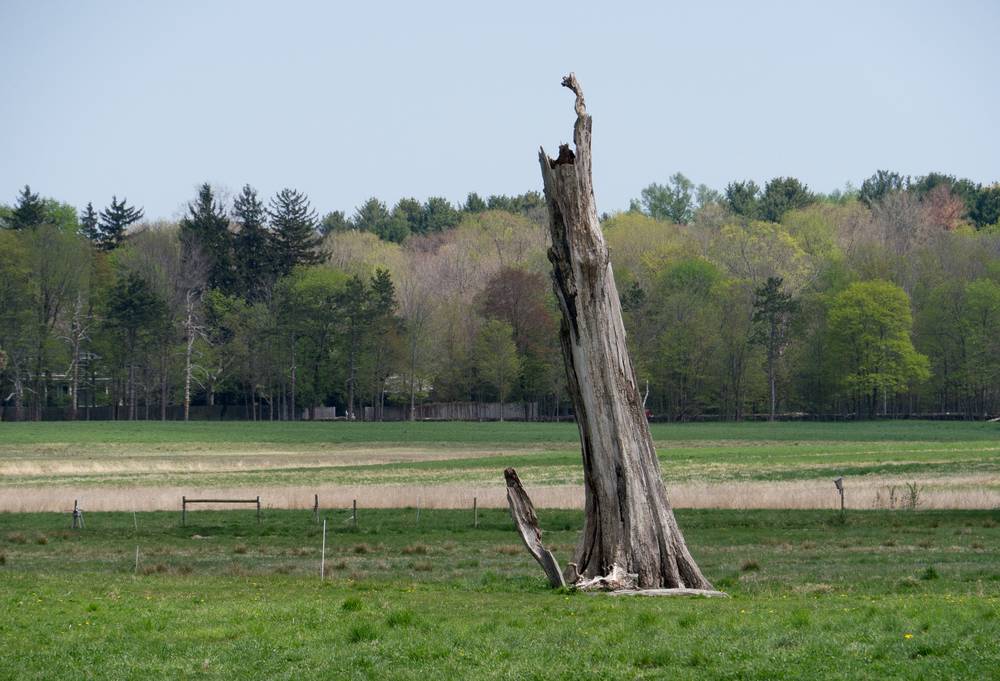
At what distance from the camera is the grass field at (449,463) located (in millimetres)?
46844

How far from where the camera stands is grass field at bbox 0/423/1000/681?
45.2 feet

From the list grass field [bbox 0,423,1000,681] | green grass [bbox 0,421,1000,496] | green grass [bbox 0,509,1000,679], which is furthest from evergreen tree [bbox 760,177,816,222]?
green grass [bbox 0,509,1000,679]

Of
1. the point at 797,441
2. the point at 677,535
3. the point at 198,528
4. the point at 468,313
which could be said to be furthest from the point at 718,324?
the point at 677,535

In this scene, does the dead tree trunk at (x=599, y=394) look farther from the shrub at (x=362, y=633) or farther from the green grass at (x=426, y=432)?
the green grass at (x=426, y=432)

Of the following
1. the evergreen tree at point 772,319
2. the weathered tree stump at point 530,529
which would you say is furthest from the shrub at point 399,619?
the evergreen tree at point 772,319

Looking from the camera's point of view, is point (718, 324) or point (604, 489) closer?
point (604, 489)

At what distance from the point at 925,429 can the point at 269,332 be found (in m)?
64.6

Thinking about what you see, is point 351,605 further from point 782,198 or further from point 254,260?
point 782,198

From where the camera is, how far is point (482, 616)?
54.4 feet

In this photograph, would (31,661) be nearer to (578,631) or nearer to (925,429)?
(578,631)

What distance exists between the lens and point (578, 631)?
595 inches

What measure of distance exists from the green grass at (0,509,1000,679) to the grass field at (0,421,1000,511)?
51.8 feet

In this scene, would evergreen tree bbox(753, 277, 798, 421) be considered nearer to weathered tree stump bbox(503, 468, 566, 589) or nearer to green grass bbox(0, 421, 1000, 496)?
green grass bbox(0, 421, 1000, 496)

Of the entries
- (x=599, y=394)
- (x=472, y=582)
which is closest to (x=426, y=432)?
(x=472, y=582)
